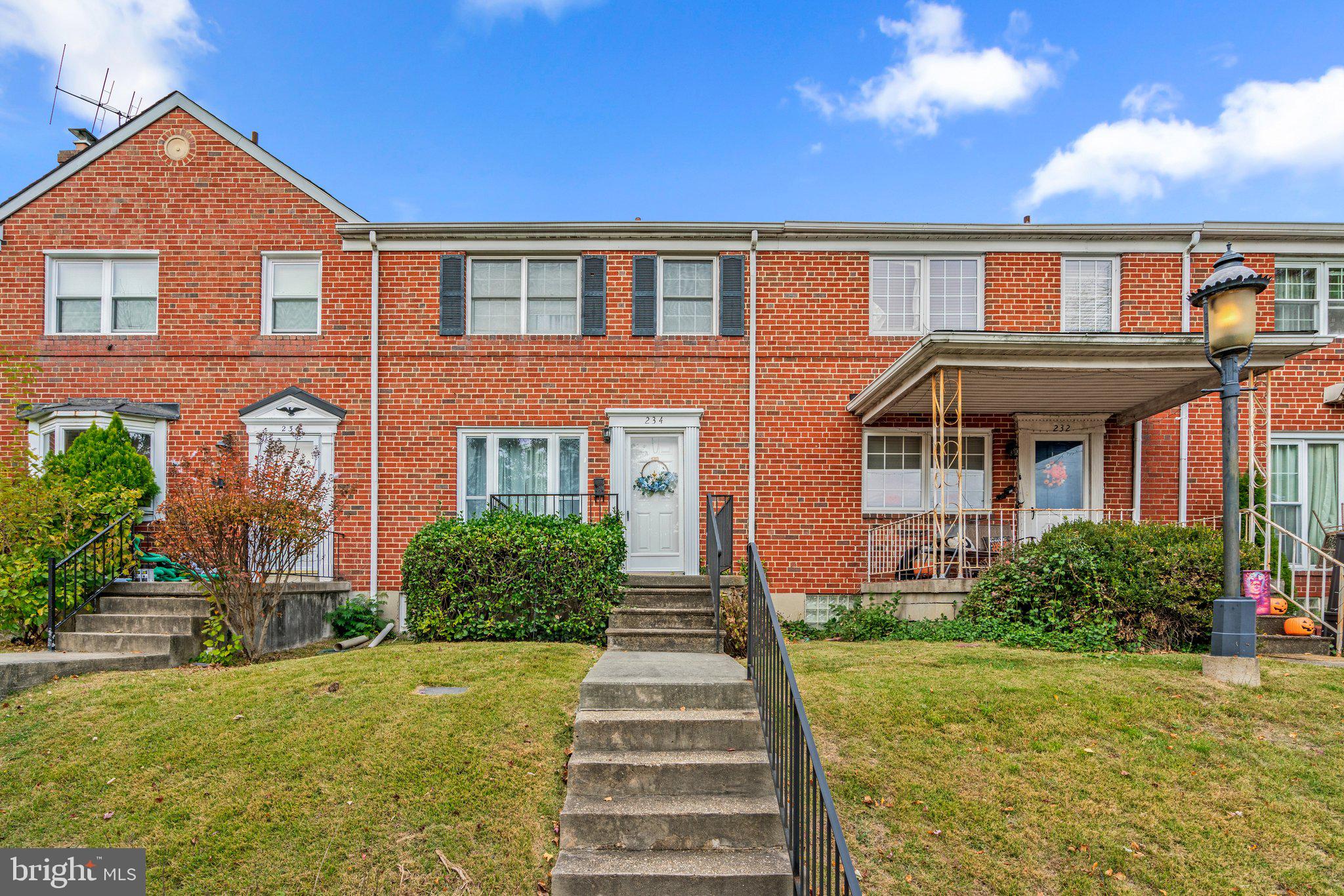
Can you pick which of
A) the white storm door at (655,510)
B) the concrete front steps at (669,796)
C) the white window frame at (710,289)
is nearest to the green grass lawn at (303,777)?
the concrete front steps at (669,796)

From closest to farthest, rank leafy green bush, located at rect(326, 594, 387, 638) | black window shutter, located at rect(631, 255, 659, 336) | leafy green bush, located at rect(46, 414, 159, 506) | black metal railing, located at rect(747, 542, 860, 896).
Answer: black metal railing, located at rect(747, 542, 860, 896)
leafy green bush, located at rect(46, 414, 159, 506)
leafy green bush, located at rect(326, 594, 387, 638)
black window shutter, located at rect(631, 255, 659, 336)

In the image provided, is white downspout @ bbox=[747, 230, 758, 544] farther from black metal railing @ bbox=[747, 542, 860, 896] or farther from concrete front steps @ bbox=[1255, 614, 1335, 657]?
concrete front steps @ bbox=[1255, 614, 1335, 657]

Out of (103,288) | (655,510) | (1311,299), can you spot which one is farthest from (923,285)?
(103,288)

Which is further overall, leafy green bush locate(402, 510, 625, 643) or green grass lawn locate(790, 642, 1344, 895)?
leafy green bush locate(402, 510, 625, 643)

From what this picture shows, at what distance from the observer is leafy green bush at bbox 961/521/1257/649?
7676 millimetres

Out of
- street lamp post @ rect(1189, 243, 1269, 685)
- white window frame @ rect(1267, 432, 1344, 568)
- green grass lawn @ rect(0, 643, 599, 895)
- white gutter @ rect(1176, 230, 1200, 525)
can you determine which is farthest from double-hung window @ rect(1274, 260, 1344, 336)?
green grass lawn @ rect(0, 643, 599, 895)

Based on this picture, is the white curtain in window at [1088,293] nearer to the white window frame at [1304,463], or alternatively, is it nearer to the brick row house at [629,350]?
the brick row house at [629,350]

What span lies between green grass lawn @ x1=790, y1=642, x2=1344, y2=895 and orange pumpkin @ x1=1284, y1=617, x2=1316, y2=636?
1.41 meters

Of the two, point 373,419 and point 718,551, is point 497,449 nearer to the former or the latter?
point 373,419

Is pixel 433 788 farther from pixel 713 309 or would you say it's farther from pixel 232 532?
pixel 713 309

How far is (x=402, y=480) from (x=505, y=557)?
9.64 ft

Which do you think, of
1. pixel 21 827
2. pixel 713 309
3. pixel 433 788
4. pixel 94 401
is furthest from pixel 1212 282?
pixel 94 401

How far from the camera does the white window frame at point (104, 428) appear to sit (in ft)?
32.2

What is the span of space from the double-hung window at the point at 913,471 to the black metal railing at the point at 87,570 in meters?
9.43
